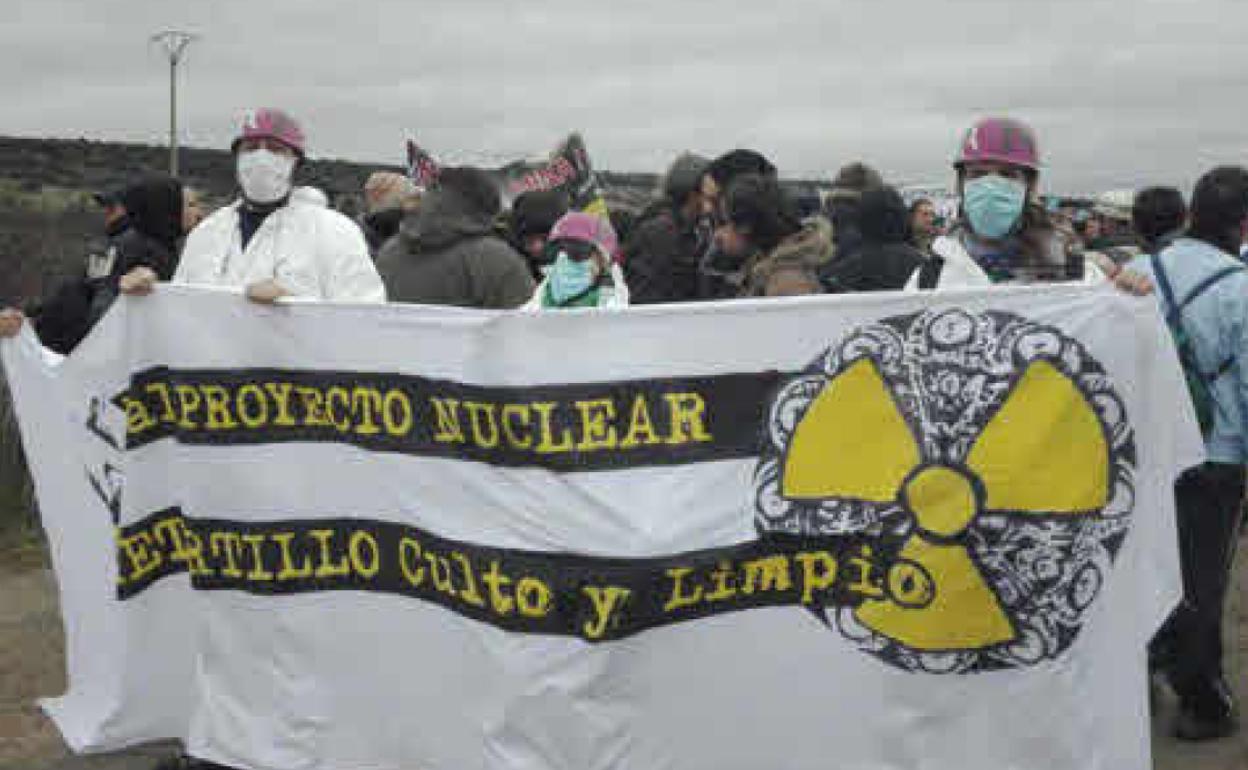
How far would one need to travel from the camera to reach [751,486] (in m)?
4.52

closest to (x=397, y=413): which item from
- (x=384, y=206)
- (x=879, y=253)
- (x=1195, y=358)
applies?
(x=1195, y=358)

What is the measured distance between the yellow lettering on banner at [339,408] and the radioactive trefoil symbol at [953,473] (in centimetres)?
149

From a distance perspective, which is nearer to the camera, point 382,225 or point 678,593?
point 678,593

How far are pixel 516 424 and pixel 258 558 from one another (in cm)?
111

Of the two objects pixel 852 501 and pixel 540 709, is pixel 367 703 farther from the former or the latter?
pixel 852 501

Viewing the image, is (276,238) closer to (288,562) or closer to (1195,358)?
(288,562)

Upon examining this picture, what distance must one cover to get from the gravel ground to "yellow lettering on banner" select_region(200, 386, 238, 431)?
1392mm

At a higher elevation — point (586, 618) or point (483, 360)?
point (483, 360)

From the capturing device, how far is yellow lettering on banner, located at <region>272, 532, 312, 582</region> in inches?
196

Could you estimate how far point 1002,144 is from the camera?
4.75m

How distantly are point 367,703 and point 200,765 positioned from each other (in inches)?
32.8

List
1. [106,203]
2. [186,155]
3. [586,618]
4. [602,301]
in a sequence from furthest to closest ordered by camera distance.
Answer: [186,155] < [106,203] < [602,301] < [586,618]

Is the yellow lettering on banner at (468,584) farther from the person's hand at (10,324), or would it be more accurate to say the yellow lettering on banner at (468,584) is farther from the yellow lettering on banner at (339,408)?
the person's hand at (10,324)

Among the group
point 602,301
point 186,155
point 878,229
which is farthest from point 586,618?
point 186,155
